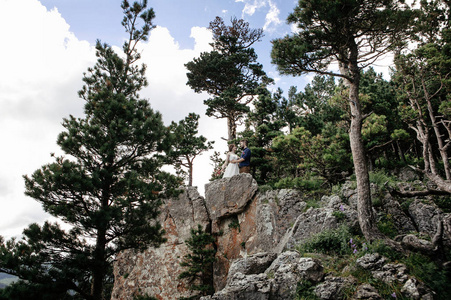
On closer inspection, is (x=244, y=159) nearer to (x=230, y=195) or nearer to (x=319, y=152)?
(x=230, y=195)

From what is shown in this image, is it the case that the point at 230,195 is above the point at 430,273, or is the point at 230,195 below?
above

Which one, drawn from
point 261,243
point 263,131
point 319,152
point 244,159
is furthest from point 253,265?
point 263,131

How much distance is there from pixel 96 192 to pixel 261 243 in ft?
22.0

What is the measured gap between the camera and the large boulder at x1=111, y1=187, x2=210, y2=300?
11.6m

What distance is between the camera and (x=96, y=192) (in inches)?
341

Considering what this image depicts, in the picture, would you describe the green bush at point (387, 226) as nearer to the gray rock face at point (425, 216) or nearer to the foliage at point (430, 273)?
the gray rock face at point (425, 216)

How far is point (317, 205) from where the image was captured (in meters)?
10.8

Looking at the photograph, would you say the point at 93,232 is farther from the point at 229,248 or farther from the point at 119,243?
the point at 229,248

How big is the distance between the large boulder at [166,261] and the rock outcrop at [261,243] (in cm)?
4

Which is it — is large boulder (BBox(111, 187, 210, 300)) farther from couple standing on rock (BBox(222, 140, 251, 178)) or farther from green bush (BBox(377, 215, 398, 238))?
green bush (BBox(377, 215, 398, 238))

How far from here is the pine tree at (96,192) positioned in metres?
7.89

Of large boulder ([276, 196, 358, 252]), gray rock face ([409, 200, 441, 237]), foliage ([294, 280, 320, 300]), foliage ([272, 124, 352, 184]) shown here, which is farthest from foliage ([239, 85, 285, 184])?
foliage ([294, 280, 320, 300])

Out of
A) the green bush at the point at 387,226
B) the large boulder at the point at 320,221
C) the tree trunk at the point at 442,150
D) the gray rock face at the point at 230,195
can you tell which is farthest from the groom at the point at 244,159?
the tree trunk at the point at 442,150

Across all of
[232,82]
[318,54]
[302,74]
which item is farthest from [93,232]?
[232,82]
